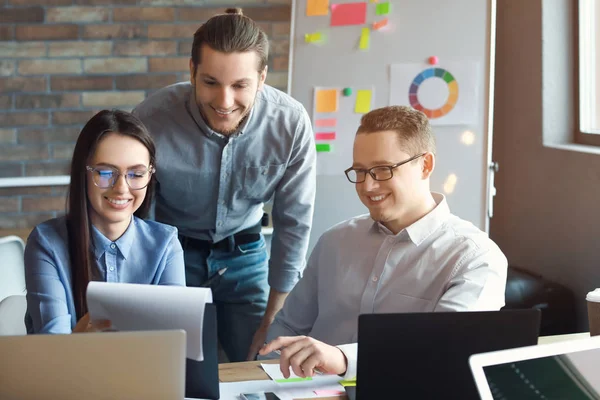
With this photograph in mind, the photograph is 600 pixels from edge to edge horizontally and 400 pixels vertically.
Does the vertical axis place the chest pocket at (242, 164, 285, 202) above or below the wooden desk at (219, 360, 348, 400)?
above

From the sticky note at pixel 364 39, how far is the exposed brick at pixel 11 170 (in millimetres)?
1604

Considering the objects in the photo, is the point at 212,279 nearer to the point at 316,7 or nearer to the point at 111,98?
the point at 316,7

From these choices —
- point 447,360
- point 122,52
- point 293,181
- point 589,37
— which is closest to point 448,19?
point 589,37

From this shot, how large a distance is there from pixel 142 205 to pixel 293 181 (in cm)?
64

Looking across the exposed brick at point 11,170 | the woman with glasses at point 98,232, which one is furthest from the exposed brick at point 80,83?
the woman with glasses at point 98,232

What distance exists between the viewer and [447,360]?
52.8 inches

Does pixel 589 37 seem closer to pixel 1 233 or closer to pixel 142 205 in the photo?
pixel 142 205

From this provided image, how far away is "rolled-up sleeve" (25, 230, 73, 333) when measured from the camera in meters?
1.74

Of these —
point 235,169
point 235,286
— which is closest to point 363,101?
point 235,169

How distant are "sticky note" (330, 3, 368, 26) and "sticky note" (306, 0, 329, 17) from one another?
27 mm

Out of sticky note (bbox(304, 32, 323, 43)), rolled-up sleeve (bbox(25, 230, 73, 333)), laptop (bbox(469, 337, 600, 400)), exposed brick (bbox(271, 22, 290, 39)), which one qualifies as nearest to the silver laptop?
laptop (bbox(469, 337, 600, 400))

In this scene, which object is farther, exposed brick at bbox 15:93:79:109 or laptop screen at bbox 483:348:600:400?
exposed brick at bbox 15:93:79:109

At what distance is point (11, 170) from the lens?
11.5ft

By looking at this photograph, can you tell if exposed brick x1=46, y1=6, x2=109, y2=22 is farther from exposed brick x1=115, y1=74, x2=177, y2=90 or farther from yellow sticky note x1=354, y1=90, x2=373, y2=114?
yellow sticky note x1=354, y1=90, x2=373, y2=114
